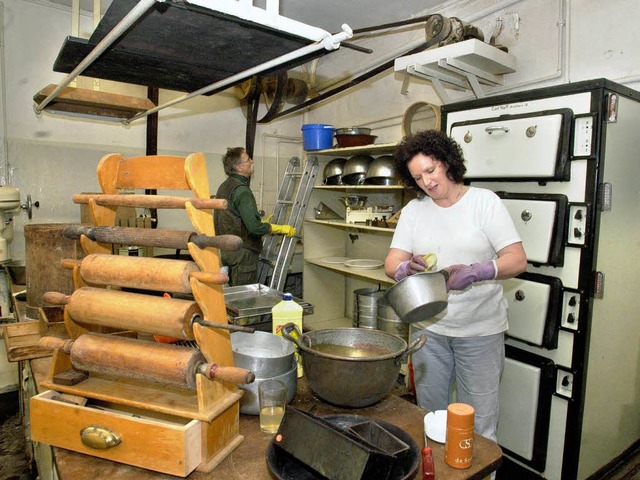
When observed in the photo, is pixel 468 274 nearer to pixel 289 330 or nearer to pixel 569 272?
pixel 289 330

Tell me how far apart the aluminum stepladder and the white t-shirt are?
2360 mm

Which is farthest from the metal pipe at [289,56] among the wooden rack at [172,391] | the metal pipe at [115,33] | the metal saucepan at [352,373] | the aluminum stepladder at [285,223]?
the aluminum stepladder at [285,223]

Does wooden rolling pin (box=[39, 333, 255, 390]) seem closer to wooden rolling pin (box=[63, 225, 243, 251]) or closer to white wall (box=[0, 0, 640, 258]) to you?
wooden rolling pin (box=[63, 225, 243, 251])

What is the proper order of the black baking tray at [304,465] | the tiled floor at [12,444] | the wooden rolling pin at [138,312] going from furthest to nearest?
the tiled floor at [12,444] < the wooden rolling pin at [138,312] < the black baking tray at [304,465]

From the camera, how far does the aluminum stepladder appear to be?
13.7 ft

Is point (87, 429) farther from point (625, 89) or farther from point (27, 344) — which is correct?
point (625, 89)

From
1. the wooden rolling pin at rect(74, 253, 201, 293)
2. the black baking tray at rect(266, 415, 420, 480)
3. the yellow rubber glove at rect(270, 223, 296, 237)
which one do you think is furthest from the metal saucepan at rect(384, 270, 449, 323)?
the yellow rubber glove at rect(270, 223, 296, 237)

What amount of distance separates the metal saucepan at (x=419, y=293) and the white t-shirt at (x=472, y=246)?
0.98 feet

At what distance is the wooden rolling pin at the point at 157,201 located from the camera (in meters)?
1.07

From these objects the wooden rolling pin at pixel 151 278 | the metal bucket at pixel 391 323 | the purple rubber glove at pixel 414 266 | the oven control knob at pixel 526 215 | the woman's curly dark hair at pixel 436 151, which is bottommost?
the metal bucket at pixel 391 323

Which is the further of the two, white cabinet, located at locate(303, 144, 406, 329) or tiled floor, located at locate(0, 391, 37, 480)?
white cabinet, located at locate(303, 144, 406, 329)

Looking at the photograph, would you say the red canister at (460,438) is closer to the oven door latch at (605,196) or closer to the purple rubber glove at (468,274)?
the purple rubber glove at (468,274)

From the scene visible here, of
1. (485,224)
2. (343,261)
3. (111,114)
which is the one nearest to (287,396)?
(485,224)

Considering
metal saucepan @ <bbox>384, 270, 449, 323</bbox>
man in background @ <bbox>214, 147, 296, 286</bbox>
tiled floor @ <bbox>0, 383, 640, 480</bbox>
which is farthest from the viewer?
man in background @ <bbox>214, 147, 296, 286</bbox>
